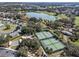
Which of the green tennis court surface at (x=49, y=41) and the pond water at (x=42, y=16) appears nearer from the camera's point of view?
the green tennis court surface at (x=49, y=41)

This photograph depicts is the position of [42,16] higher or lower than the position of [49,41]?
higher

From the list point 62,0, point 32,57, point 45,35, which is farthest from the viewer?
point 62,0

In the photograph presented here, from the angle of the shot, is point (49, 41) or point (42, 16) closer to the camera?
point (49, 41)

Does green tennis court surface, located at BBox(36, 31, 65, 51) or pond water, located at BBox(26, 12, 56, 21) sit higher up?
pond water, located at BBox(26, 12, 56, 21)

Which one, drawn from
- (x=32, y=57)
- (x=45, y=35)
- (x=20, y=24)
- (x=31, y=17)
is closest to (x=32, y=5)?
(x=31, y=17)

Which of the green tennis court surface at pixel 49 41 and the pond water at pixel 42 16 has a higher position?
the pond water at pixel 42 16

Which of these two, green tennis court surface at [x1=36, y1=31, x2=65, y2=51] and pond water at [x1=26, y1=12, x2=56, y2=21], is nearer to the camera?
green tennis court surface at [x1=36, y1=31, x2=65, y2=51]

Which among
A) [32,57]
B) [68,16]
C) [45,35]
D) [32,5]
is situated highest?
[32,5]

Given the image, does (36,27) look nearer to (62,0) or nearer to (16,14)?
(16,14)
